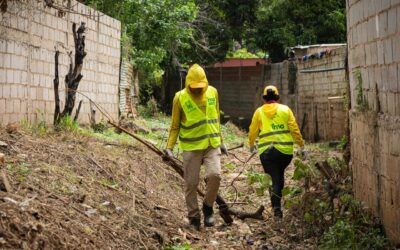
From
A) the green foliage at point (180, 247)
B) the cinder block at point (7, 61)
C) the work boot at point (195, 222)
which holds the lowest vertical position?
the green foliage at point (180, 247)

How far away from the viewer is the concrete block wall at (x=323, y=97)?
15.6 metres

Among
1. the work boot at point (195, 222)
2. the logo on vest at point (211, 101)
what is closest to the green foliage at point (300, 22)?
the logo on vest at point (211, 101)

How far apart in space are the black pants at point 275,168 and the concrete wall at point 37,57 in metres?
3.72

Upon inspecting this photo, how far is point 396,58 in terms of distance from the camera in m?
4.94

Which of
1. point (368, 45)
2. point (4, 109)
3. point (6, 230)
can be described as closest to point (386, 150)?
point (368, 45)

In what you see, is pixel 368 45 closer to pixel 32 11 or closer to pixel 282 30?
pixel 32 11

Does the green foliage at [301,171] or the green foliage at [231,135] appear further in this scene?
the green foliage at [231,135]

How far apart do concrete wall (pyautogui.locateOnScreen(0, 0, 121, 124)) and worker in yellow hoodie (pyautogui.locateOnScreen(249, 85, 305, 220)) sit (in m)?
3.66

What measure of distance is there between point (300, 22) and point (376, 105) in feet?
59.3

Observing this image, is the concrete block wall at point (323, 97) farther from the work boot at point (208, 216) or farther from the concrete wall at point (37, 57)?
the work boot at point (208, 216)

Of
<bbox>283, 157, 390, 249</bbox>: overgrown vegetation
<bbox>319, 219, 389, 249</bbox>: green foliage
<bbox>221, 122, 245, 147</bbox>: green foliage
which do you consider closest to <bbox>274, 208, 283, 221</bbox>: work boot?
<bbox>283, 157, 390, 249</bbox>: overgrown vegetation

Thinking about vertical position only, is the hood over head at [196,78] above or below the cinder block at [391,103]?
above

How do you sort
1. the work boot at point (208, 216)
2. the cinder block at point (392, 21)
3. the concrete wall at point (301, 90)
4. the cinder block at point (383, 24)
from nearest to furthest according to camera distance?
1. the cinder block at point (392, 21)
2. the cinder block at point (383, 24)
3. the work boot at point (208, 216)
4. the concrete wall at point (301, 90)

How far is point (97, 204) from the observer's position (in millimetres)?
6062
